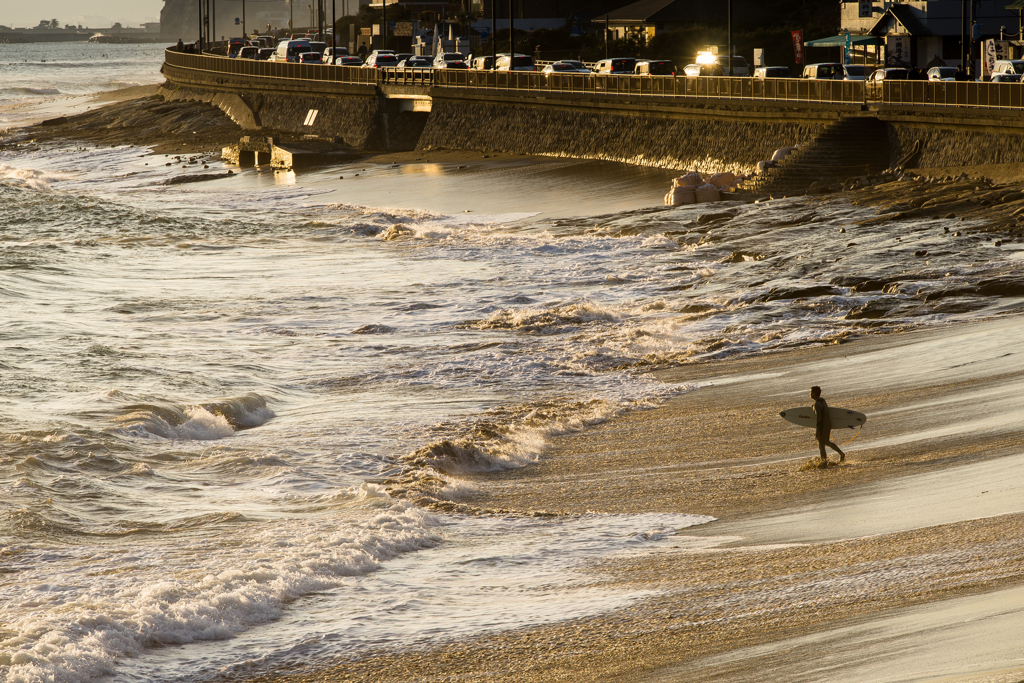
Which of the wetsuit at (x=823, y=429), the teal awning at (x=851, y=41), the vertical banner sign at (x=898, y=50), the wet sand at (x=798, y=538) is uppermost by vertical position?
the teal awning at (x=851, y=41)

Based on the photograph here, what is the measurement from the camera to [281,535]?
1101 centimetres

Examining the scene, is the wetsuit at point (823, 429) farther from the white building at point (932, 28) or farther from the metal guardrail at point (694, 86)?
the white building at point (932, 28)

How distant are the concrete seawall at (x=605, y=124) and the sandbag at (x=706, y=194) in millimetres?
2989

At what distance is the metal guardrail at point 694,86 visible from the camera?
29.5 m

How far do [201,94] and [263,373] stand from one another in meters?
65.5

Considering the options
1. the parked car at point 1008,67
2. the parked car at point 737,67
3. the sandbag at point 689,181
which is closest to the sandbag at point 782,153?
the sandbag at point 689,181

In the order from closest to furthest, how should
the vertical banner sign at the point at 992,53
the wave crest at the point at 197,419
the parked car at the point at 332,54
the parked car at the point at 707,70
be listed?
the wave crest at the point at 197,419, the vertical banner sign at the point at 992,53, the parked car at the point at 707,70, the parked car at the point at 332,54

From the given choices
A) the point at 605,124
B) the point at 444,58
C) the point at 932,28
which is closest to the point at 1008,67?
the point at 605,124

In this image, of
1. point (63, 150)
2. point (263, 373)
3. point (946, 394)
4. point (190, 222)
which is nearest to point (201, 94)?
point (63, 150)

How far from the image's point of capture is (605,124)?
43156 millimetres

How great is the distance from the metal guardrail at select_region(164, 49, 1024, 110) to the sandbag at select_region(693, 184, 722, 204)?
3.88 meters

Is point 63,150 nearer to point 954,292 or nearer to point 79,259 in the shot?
point 79,259

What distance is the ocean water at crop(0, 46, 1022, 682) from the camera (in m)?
9.36

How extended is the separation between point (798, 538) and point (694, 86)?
3085 centimetres
